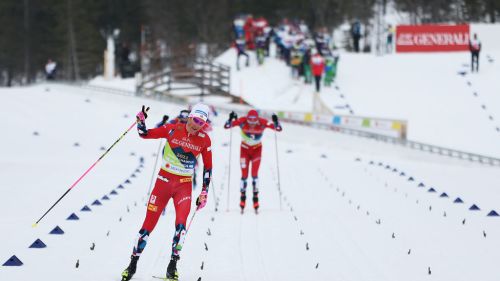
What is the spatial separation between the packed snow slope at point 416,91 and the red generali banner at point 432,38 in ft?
1.49

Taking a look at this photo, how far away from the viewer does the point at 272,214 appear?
1490 centimetres

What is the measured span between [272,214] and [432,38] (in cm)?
2780

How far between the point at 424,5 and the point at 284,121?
3543 centimetres

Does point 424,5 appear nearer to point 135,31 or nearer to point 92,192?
point 135,31

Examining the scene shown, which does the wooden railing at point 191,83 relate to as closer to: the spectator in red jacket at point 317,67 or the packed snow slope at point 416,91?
the packed snow slope at point 416,91

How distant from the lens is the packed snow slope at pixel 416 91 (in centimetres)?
3134

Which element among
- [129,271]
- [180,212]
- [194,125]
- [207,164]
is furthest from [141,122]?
[129,271]

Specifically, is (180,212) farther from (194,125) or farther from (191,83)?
(191,83)

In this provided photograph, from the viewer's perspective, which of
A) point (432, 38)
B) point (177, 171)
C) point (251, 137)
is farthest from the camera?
point (432, 38)

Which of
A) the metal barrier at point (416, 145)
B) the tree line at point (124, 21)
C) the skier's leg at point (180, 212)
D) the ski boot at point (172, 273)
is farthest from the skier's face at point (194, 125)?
the tree line at point (124, 21)

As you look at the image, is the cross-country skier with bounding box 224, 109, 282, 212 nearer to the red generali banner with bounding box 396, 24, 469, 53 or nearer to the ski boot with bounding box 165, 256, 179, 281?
the ski boot with bounding box 165, 256, 179, 281

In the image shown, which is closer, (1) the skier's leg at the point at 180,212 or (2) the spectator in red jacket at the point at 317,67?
(1) the skier's leg at the point at 180,212

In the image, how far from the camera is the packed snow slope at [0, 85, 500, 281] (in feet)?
33.1

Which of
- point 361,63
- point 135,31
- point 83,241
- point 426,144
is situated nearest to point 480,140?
point 426,144
